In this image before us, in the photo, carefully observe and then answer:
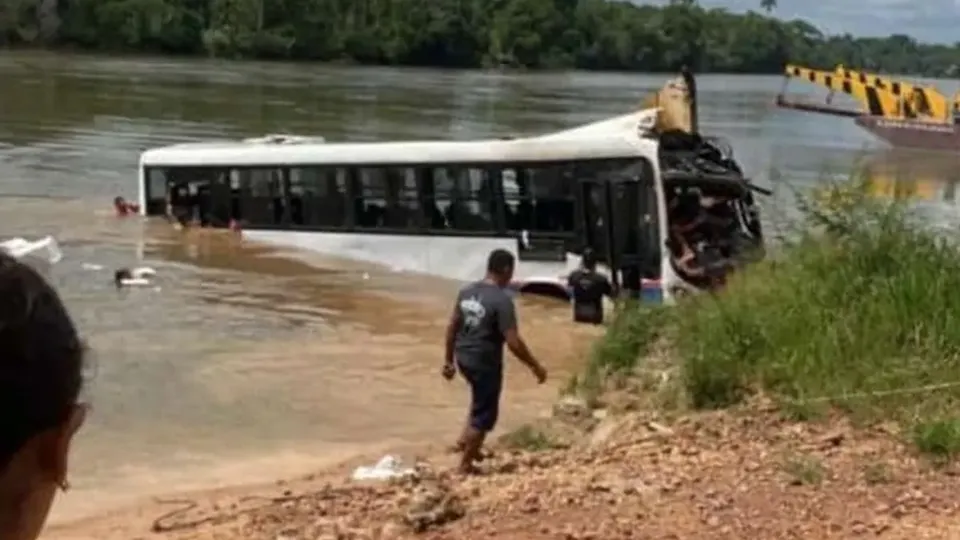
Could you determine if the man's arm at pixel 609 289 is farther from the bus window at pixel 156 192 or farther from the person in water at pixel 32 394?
the person in water at pixel 32 394

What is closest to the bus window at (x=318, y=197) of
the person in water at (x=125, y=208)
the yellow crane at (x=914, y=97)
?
the person in water at (x=125, y=208)

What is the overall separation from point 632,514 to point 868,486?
3.44 ft

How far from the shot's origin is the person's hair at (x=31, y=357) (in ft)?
5.00

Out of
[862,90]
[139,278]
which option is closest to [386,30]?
[862,90]

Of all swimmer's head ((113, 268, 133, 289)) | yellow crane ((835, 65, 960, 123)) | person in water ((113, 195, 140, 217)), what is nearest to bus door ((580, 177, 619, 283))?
swimmer's head ((113, 268, 133, 289))

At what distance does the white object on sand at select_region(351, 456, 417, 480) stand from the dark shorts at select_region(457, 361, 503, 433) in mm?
504

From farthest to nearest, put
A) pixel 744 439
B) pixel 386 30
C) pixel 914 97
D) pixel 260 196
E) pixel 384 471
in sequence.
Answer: pixel 386 30, pixel 914 97, pixel 260 196, pixel 384 471, pixel 744 439

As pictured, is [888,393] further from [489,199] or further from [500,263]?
[489,199]

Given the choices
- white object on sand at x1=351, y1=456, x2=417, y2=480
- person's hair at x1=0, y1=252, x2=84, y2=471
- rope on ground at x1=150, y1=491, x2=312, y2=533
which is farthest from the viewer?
white object on sand at x1=351, y1=456, x2=417, y2=480

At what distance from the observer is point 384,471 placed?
1015 centimetres

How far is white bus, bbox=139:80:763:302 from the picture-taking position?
19484mm

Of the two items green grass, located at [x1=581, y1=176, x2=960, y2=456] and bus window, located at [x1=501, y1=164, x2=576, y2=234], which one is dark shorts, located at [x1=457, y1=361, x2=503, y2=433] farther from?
bus window, located at [x1=501, y1=164, x2=576, y2=234]

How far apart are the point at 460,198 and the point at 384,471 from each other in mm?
11828

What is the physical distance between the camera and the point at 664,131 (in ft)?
68.5
